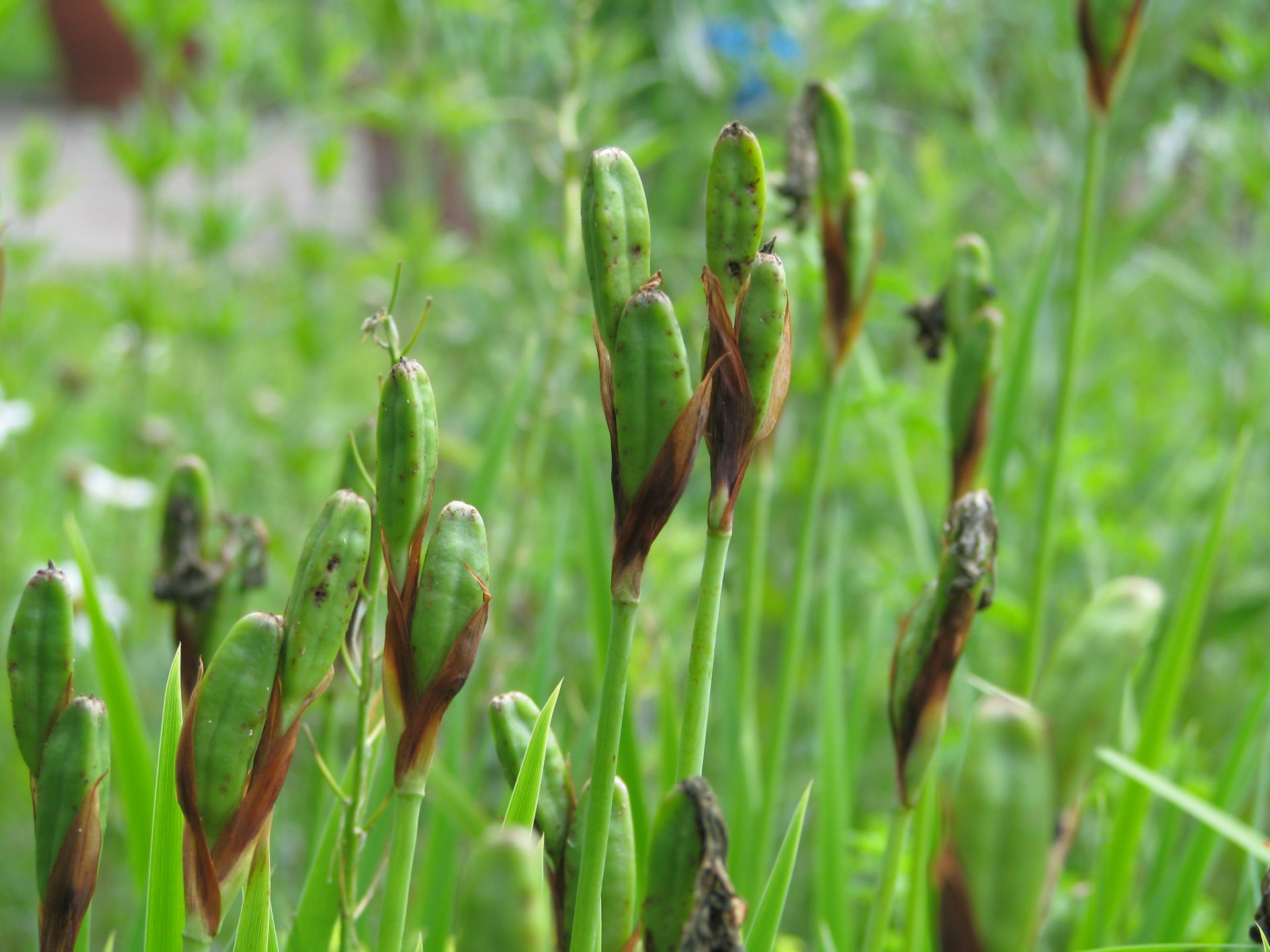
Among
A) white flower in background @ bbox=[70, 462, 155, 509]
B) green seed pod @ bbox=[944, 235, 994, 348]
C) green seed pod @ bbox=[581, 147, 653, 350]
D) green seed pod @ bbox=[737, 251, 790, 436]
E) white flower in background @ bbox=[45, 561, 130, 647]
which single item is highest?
green seed pod @ bbox=[944, 235, 994, 348]

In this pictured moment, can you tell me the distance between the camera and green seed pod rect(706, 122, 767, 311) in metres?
0.30

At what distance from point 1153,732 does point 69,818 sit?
0.49m

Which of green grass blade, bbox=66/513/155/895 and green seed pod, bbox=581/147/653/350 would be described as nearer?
green seed pod, bbox=581/147/653/350

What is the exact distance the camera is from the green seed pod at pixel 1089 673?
317mm

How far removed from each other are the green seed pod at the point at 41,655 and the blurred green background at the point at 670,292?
0.39 m

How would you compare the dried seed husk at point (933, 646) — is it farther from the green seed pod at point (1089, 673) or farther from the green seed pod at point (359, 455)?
the green seed pod at point (359, 455)

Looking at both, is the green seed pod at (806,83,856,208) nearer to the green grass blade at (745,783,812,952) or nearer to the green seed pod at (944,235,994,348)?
the green seed pod at (944,235,994,348)

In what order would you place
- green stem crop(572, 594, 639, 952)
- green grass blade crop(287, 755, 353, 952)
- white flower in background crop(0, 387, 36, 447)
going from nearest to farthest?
green stem crop(572, 594, 639, 952) → green grass blade crop(287, 755, 353, 952) → white flower in background crop(0, 387, 36, 447)

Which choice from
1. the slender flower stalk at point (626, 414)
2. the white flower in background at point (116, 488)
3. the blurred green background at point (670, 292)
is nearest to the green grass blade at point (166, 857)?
the slender flower stalk at point (626, 414)

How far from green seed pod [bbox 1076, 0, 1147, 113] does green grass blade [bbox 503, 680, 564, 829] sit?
41cm

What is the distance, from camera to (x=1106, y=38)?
547mm

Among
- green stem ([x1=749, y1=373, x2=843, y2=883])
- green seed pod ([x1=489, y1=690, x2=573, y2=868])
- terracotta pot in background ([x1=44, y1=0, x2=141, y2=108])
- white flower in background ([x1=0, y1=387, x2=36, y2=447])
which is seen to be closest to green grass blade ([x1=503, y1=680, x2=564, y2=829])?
green seed pod ([x1=489, y1=690, x2=573, y2=868])

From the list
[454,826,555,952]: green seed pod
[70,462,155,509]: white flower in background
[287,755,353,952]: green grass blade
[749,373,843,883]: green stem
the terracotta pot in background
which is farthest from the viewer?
the terracotta pot in background

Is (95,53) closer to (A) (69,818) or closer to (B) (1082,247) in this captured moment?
(B) (1082,247)
